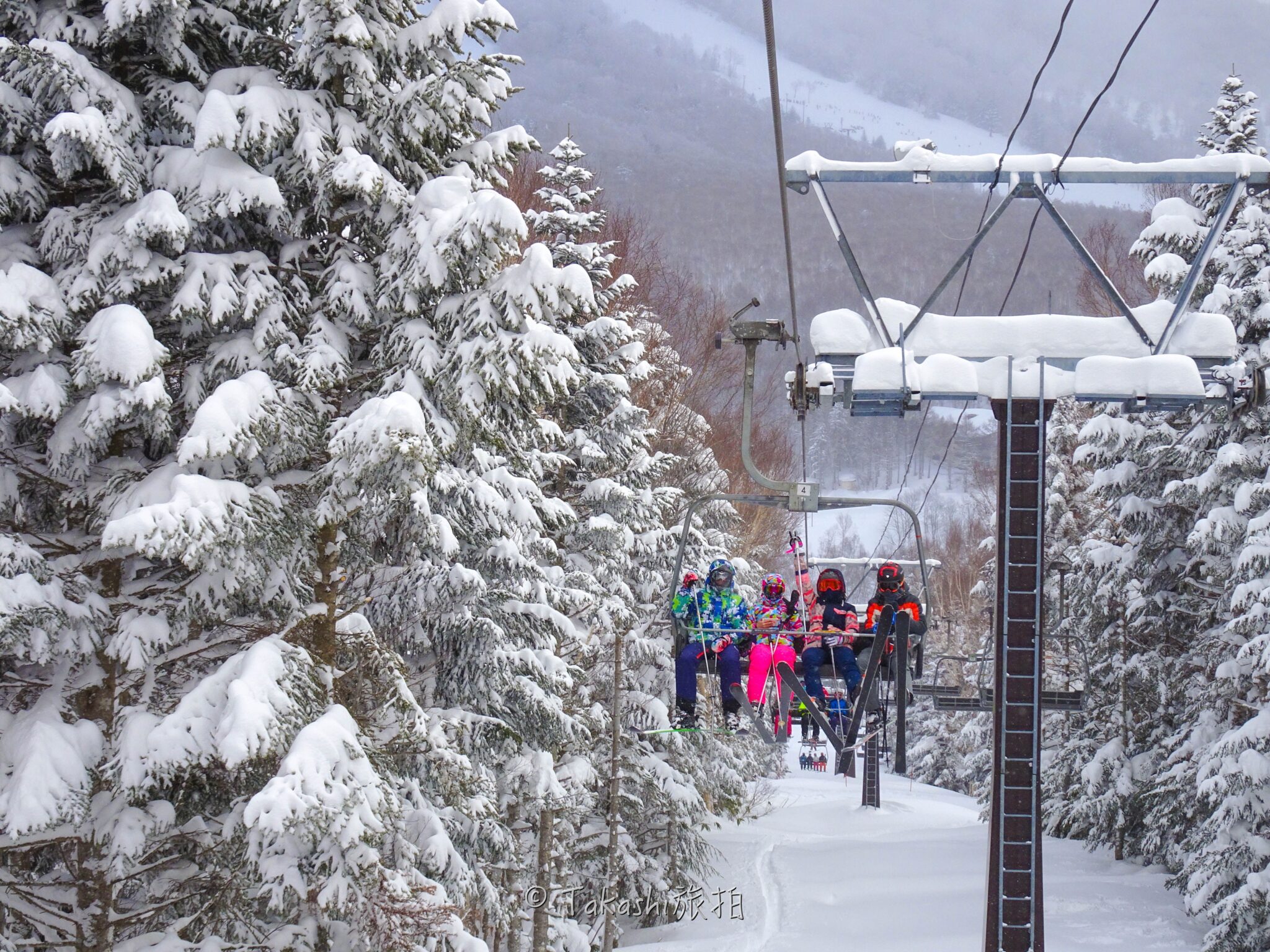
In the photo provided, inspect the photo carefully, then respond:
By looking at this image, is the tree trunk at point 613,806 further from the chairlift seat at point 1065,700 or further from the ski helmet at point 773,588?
the chairlift seat at point 1065,700

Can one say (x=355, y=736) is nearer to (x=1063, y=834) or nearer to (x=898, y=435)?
(x=1063, y=834)

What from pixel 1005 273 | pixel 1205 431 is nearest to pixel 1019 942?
pixel 1205 431

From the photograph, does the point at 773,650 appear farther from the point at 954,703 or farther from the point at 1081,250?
the point at 954,703

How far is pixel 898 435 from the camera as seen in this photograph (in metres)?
132

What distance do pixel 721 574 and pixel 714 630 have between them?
57cm

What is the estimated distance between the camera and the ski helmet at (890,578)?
1030 centimetres

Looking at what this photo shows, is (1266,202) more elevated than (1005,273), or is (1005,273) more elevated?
(1005,273)

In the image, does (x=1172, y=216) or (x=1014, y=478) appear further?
(x=1172, y=216)

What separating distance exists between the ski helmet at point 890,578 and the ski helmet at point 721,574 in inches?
56.7

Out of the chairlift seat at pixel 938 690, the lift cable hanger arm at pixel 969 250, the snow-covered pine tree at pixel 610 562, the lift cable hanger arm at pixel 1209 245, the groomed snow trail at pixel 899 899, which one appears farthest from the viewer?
the groomed snow trail at pixel 899 899

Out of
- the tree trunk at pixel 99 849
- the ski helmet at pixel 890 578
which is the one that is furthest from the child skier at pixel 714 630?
the tree trunk at pixel 99 849

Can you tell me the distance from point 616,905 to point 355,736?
43.2 feet

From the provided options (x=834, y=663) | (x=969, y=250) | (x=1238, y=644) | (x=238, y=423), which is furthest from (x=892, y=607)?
(x=1238, y=644)

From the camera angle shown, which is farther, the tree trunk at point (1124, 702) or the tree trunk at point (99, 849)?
the tree trunk at point (1124, 702)
